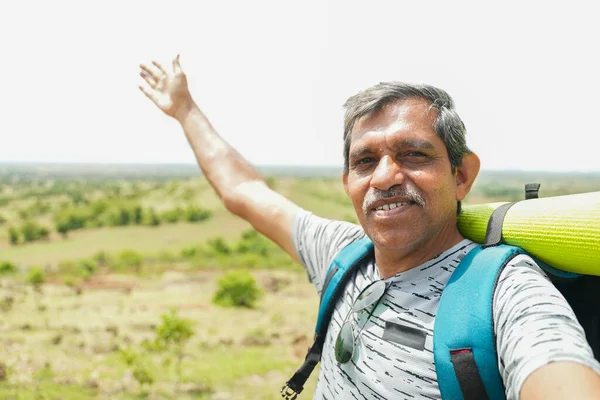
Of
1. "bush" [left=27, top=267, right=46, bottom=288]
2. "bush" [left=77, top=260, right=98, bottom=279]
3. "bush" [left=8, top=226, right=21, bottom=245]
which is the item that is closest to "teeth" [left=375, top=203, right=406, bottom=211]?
"bush" [left=27, top=267, right=46, bottom=288]

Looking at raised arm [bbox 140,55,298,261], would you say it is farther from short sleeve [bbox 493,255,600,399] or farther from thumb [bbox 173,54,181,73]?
short sleeve [bbox 493,255,600,399]

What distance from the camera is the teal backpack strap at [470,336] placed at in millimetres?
1408

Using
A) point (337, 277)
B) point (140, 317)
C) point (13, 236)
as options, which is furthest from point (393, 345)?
point (13, 236)

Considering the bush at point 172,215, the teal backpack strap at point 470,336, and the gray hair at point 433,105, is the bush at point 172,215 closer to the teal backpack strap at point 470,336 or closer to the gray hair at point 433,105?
the gray hair at point 433,105

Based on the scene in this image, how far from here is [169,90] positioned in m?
3.17

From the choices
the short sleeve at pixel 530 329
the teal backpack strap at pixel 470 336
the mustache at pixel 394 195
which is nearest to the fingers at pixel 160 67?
the mustache at pixel 394 195

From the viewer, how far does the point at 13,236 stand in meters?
66.8

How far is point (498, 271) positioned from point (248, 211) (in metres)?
1.54

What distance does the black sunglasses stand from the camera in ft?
6.06

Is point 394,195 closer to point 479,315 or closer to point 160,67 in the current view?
point 479,315

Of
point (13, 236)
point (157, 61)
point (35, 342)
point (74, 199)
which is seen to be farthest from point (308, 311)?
point (74, 199)

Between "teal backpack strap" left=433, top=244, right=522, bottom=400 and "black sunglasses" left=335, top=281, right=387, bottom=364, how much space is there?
0.96 feet

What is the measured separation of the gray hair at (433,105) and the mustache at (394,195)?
22 centimetres

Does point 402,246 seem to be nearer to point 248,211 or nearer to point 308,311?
point 248,211
